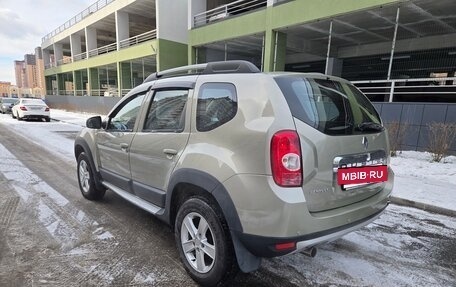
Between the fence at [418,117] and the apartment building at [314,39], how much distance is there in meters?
0.56

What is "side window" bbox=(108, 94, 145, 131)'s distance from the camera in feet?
11.6

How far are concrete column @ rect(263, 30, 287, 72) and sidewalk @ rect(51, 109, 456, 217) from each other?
6.29 m

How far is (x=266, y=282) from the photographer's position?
2.60 metres

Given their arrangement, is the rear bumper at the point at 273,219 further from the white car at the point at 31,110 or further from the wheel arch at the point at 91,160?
the white car at the point at 31,110

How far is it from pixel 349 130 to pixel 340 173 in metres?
0.39

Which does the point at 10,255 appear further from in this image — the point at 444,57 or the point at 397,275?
the point at 444,57

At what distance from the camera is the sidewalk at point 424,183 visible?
4582 millimetres

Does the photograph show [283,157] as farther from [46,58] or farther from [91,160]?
[46,58]

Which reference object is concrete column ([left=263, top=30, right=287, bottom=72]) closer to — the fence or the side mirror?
the fence

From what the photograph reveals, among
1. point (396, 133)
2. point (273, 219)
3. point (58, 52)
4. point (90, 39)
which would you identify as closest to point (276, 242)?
point (273, 219)

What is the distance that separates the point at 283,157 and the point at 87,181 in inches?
144

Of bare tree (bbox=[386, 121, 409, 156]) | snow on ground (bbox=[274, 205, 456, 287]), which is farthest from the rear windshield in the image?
bare tree (bbox=[386, 121, 409, 156])

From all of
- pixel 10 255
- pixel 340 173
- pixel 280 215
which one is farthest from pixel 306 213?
pixel 10 255

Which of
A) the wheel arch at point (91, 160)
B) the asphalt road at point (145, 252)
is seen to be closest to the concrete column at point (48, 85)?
the asphalt road at point (145, 252)
